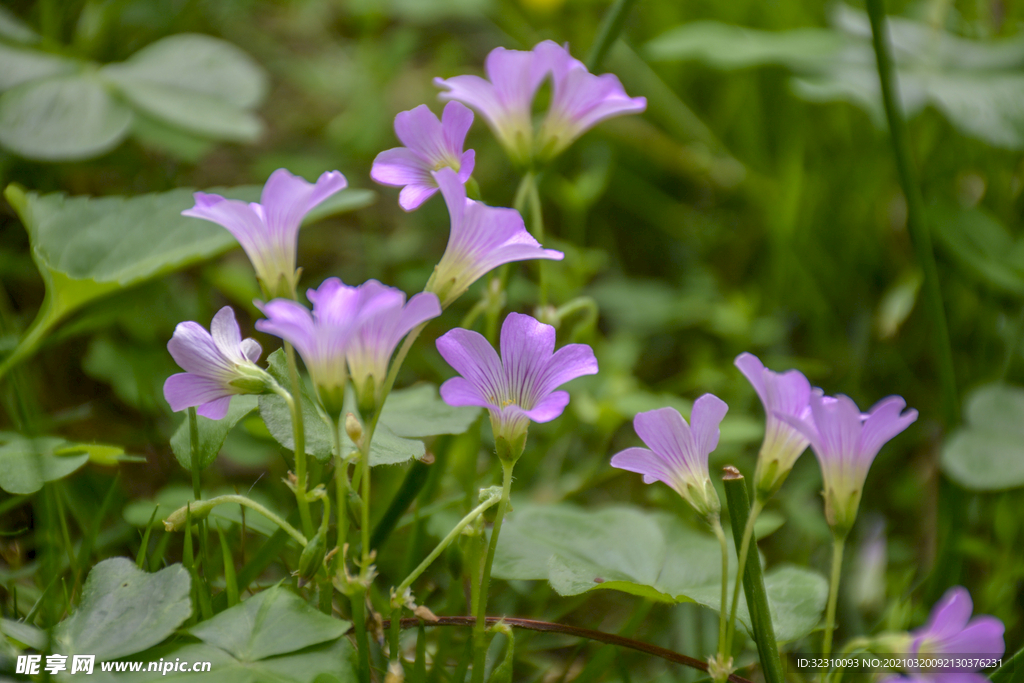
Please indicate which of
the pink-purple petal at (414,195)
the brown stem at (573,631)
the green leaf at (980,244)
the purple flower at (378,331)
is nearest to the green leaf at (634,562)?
the brown stem at (573,631)

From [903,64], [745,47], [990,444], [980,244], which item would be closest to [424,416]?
[990,444]

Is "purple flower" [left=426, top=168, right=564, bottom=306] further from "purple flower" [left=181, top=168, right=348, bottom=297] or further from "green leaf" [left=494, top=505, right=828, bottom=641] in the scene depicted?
"green leaf" [left=494, top=505, right=828, bottom=641]

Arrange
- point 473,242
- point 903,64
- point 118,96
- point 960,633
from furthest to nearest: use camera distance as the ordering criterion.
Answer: point 903,64
point 118,96
point 473,242
point 960,633

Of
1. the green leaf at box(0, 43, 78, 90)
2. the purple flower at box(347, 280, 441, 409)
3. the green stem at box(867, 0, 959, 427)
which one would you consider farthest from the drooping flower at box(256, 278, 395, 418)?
the green leaf at box(0, 43, 78, 90)

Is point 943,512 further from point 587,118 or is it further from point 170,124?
point 170,124

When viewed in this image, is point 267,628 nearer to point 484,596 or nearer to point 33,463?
point 484,596
